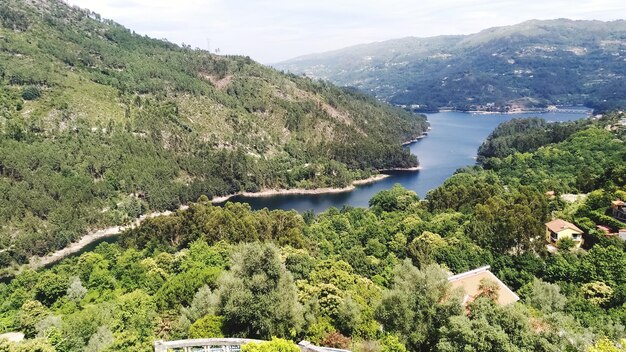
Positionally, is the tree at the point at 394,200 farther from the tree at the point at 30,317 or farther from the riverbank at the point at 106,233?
the tree at the point at 30,317

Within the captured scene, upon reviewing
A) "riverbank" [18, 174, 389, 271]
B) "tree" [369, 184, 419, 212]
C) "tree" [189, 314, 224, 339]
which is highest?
"tree" [189, 314, 224, 339]

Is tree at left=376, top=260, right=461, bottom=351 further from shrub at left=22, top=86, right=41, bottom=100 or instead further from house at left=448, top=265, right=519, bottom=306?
shrub at left=22, top=86, right=41, bottom=100

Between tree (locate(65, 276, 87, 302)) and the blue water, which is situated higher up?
tree (locate(65, 276, 87, 302))

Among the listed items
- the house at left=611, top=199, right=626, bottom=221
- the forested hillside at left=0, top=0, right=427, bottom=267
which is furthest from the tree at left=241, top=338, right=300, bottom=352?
the forested hillside at left=0, top=0, right=427, bottom=267

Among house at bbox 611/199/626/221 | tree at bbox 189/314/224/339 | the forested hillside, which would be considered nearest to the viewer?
tree at bbox 189/314/224/339

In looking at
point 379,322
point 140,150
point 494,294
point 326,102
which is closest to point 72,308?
point 379,322
